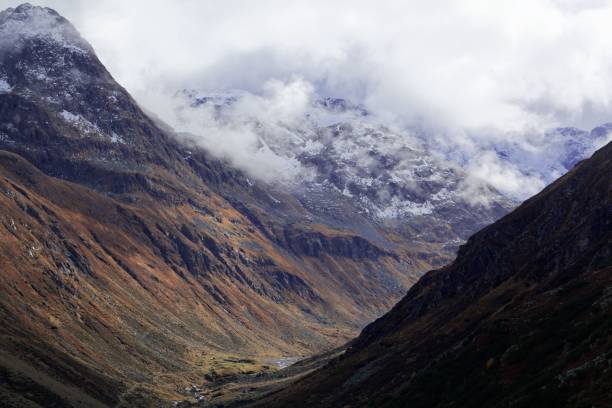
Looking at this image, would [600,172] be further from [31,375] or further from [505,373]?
[31,375]

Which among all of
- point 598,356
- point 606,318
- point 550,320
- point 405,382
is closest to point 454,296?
point 405,382

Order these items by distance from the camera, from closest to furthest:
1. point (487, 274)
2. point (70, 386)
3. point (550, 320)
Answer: point (550, 320)
point (487, 274)
point (70, 386)

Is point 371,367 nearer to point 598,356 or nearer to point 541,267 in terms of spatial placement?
point 541,267

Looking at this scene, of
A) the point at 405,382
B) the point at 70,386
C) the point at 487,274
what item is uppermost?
the point at 70,386

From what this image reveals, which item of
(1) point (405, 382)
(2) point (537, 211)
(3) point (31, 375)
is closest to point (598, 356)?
(1) point (405, 382)

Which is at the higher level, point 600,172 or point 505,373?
point 600,172

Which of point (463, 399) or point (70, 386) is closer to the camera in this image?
point (463, 399)

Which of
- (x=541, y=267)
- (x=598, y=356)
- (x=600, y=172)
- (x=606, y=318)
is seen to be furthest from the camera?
(x=600, y=172)
